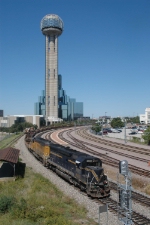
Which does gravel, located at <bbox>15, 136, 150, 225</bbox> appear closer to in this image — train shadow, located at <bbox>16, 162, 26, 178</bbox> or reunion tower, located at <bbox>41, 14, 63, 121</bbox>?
train shadow, located at <bbox>16, 162, 26, 178</bbox>

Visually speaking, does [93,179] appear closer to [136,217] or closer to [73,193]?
[73,193]

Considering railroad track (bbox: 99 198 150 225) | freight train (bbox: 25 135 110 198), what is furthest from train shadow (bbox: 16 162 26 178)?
railroad track (bbox: 99 198 150 225)

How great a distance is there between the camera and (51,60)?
507 feet

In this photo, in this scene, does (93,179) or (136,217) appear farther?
(93,179)

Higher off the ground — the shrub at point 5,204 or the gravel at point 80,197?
the shrub at point 5,204

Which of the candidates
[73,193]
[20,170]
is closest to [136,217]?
[73,193]

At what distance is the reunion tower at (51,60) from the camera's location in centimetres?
15425

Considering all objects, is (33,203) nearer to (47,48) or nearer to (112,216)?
(112,216)

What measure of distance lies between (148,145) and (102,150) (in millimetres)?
9469

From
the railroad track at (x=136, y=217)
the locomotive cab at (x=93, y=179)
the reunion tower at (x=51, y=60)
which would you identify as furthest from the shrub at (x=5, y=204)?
the reunion tower at (x=51, y=60)

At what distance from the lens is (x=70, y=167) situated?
21.2m

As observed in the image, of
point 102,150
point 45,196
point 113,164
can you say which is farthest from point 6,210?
point 102,150

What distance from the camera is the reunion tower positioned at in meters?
154

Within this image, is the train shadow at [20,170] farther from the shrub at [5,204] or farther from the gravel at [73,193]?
the shrub at [5,204]
